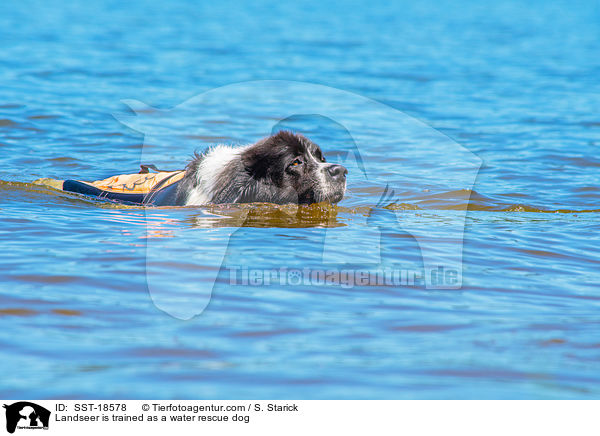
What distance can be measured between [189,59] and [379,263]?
49.2ft

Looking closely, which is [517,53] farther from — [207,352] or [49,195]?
[207,352]

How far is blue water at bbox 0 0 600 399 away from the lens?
3.56 meters

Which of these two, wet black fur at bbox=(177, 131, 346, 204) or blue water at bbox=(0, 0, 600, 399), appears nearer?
blue water at bbox=(0, 0, 600, 399)

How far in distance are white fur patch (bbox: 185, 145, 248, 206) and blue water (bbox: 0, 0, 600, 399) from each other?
0.22m

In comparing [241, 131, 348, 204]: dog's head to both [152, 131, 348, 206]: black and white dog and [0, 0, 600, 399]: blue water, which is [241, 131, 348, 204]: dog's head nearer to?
[152, 131, 348, 206]: black and white dog

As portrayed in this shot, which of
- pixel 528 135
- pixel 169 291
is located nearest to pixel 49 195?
pixel 169 291
